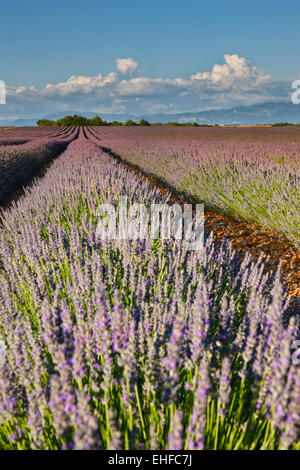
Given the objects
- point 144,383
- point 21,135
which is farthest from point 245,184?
point 21,135

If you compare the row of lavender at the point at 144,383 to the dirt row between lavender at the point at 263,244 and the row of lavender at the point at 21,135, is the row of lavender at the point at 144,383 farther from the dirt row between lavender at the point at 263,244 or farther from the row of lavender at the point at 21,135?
the row of lavender at the point at 21,135

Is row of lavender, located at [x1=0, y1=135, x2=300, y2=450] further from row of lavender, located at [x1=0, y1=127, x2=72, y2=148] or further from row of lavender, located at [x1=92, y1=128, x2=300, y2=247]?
row of lavender, located at [x1=0, y1=127, x2=72, y2=148]

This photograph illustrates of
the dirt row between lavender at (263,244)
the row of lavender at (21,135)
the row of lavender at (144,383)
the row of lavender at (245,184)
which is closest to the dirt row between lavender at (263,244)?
the dirt row between lavender at (263,244)

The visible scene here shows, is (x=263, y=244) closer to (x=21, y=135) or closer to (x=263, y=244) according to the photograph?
(x=263, y=244)

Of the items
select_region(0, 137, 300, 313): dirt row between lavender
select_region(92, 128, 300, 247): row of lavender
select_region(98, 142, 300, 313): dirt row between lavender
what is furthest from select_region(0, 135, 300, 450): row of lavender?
select_region(92, 128, 300, 247): row of lavender

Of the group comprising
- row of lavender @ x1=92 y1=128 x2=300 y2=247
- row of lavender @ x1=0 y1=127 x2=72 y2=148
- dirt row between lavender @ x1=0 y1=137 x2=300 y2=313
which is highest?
row of lavender @ x1=0 y1=127 x2=72 y2=148

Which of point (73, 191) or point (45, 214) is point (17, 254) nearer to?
point (45, 214)

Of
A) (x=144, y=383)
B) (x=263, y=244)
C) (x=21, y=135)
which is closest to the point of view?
(x=144, y=383)

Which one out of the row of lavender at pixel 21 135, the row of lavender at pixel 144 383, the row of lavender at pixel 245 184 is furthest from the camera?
the row of lavender at pixel 21 135

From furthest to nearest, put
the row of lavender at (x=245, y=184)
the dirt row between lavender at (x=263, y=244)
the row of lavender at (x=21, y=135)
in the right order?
the row of lavender at (x=21, y=135), the row of lavender at (x=245, y=184), the dirt row between lavender at (x=263, y=244)

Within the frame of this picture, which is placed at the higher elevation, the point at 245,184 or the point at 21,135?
the point at 21,135
